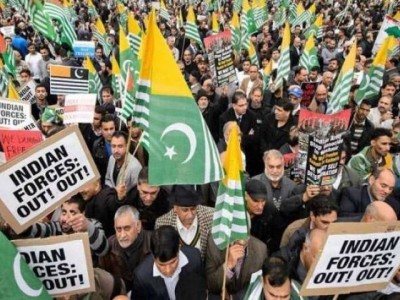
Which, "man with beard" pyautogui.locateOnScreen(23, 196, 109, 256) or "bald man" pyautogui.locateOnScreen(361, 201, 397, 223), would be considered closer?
"man with beard" pyautogui.locateOnScreen(23, 196, 109, 256)

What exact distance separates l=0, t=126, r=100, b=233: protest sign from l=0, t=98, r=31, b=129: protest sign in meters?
2.29

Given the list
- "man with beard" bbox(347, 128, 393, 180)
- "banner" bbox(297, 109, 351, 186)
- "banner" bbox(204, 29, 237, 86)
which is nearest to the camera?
"banner" bbox(297, 109, 351, 186)

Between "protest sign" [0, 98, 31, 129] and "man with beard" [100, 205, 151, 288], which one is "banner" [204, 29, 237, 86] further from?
"man with beard" [100, 205, 151, 288]

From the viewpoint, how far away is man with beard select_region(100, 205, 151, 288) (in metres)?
3.91

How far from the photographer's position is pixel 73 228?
3939 mm

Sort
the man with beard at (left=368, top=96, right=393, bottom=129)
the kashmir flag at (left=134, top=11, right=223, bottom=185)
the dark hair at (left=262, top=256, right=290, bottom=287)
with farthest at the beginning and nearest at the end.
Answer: the man with beard at (left=368, top=96, right=393, bottom=129) < the kashmir flag at (left=134, top=11, right=223, bottom=185) < the dark hair at (left=262, top=256, right=290, bottom=287)

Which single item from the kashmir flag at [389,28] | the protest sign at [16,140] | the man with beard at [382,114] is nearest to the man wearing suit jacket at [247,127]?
the man with beard at [382,114]

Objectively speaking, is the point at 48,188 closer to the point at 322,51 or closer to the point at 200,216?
the point at 200,216

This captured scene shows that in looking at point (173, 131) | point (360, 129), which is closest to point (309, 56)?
point (360, 129)

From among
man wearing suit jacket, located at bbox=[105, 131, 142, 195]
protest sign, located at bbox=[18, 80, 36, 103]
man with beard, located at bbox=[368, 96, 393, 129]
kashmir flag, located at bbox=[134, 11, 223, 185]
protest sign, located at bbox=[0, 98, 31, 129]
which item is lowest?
protest sign, located at bbox=[18, 80, 36, 103]

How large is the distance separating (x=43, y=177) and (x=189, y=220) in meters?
1.34

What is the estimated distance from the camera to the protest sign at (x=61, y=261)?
2939 millimetres

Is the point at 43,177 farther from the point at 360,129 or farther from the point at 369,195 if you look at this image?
the point at 360,129

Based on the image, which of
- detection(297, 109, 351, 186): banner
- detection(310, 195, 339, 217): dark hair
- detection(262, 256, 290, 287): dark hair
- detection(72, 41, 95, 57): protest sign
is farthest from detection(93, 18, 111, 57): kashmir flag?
detection(262, 256, 290, 287): dark hair
